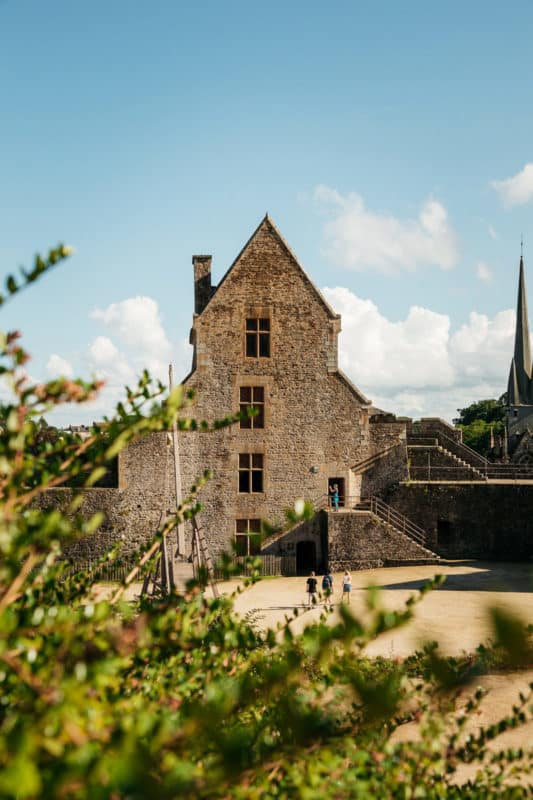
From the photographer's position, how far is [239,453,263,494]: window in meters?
25.3

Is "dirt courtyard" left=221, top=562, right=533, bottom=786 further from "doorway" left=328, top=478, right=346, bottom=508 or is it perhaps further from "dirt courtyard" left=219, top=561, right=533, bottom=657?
"doorway" left=328, top=478, right=346, bottom=508

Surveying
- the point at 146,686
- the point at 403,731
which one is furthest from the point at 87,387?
the point at 403,731

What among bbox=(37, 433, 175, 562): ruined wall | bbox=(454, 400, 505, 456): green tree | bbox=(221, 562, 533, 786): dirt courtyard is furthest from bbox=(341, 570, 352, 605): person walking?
bbox=(454, 400, 505, 456): green tree

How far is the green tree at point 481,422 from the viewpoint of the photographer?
83.9 metres

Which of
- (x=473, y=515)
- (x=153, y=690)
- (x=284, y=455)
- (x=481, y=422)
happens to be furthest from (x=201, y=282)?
(x=481, y=422)

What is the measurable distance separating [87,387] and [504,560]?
83.3 feet

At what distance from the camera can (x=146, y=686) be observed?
349 cm

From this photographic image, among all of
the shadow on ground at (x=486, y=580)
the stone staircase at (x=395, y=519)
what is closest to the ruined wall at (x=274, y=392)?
the stone staircase at (x=395, y=519)

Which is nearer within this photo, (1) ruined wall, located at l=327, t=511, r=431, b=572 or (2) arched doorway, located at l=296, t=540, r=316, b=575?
(1) ruined wall, located at l=327, t=511, r=431, b=572

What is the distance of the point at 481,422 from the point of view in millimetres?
90375

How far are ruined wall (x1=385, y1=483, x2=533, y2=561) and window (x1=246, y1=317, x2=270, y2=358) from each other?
739 centimetres

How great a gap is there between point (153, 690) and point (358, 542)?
21182 millimetres

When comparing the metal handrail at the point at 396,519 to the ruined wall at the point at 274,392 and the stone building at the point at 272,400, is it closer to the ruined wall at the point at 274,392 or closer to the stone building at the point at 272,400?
the stone building at the point at 272,400

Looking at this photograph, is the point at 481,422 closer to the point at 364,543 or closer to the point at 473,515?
the point at 473,515
